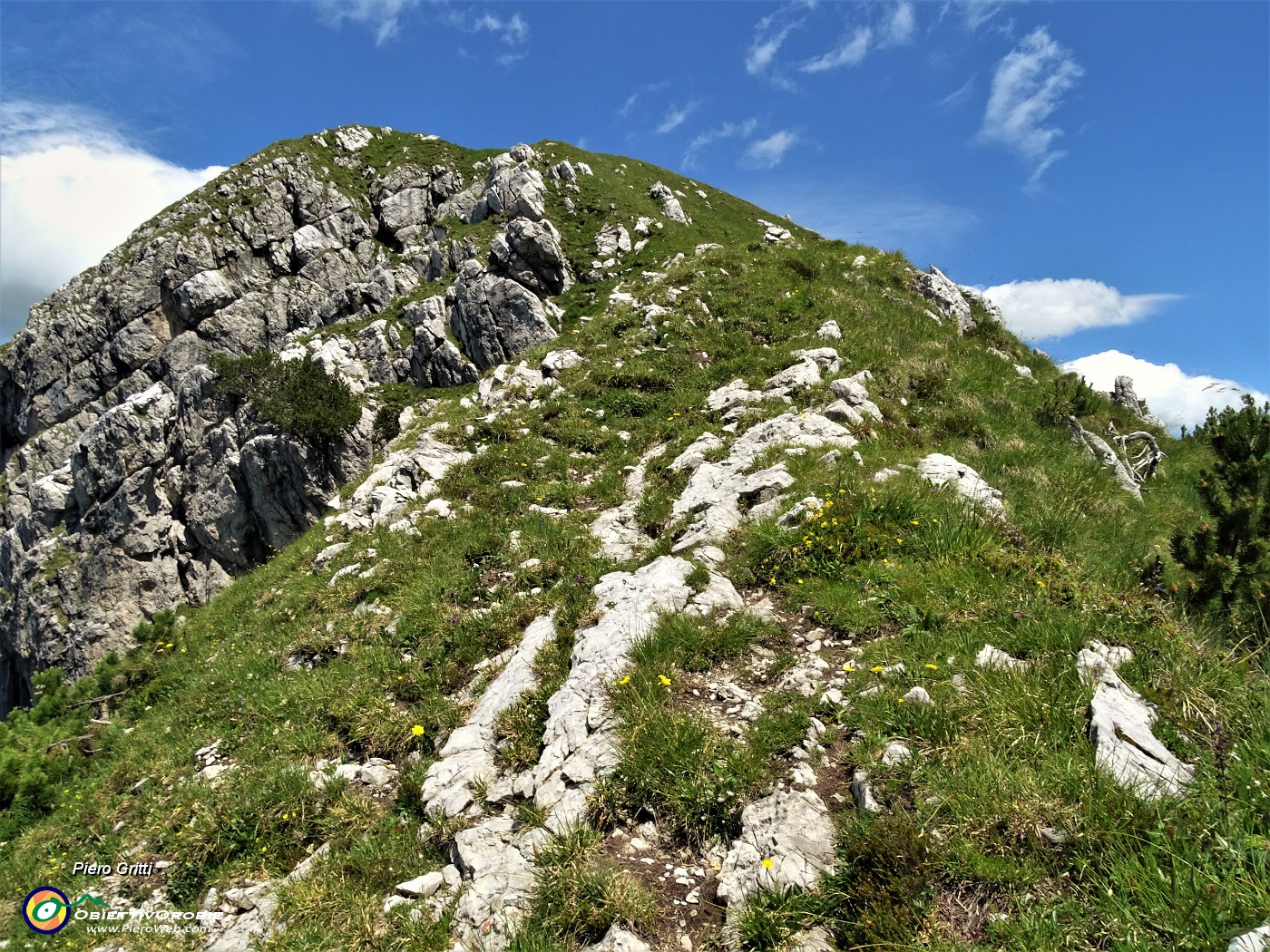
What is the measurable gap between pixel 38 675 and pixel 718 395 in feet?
56.5

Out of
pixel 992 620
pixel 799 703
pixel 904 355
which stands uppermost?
pixel 904 355

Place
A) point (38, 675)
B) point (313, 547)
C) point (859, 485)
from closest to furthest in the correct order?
point (859, 485)
point (38, 675)
point (313, 547)

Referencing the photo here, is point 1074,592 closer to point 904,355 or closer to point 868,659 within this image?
point 868,659

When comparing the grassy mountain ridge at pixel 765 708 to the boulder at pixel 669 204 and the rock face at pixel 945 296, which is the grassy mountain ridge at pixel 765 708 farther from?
the boulder at pixel 669 204

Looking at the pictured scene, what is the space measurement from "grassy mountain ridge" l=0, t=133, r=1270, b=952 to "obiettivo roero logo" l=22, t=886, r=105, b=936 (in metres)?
0.20

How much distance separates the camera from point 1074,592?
6.66 meters

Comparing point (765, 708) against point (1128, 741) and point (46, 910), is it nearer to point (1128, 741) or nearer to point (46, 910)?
point (1128, 741)

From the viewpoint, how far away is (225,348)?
6938 centimetres

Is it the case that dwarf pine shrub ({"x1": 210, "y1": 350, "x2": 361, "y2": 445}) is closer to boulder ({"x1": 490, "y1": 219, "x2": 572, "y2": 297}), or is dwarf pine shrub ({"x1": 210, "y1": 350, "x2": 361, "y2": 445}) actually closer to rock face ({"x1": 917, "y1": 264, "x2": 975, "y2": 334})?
boulder ({"x1": 490, "y1": 219, "x2": 572, "y2": 297})

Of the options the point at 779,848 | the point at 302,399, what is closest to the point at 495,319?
the point at 302,399

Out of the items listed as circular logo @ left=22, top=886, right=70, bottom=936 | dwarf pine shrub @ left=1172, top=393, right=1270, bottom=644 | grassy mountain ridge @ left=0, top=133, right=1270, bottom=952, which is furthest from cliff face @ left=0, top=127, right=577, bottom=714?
dwarf pine shrub @ left=1172, top=393, right=1270, bottom=644

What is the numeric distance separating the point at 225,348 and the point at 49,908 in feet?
262

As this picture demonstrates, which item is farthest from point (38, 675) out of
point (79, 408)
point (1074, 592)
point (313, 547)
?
point (79, 408)

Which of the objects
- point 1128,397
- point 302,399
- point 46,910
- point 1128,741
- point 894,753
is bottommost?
point 46,910
